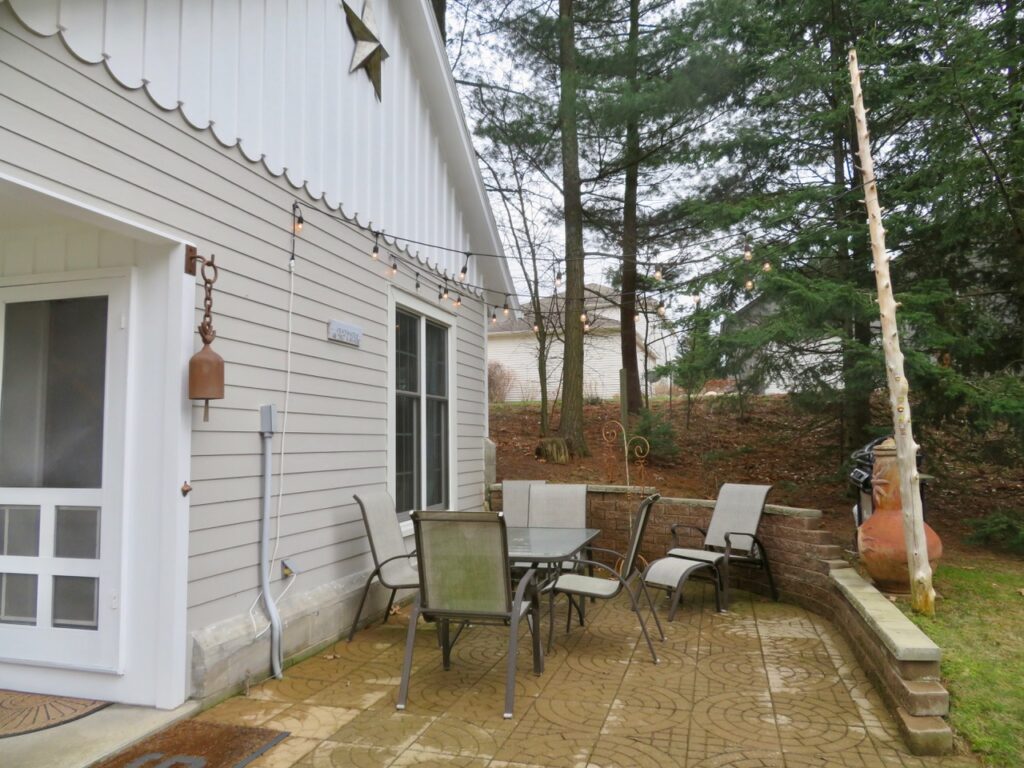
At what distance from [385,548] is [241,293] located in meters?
2.10

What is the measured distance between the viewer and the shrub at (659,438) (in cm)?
1012

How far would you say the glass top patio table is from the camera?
4258 mm

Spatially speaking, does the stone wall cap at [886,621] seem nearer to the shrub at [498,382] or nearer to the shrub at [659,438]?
the shrub at [659,438]

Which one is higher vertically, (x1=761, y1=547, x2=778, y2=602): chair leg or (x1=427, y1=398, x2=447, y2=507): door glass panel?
(x1=427, y1=398, x2=447, y2=507): door glass panel

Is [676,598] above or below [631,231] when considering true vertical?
below

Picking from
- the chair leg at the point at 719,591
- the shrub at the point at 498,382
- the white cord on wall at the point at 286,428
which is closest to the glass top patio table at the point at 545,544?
the chair leg at the point at 719,591

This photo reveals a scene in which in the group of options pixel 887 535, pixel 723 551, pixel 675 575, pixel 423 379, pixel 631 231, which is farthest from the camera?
pixel 631 231

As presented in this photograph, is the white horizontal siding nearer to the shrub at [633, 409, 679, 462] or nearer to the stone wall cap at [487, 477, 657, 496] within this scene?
the stone wall cap at [487, 477, 657, 496]

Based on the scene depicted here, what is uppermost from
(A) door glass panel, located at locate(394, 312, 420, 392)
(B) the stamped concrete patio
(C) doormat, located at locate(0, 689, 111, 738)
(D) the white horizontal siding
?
(D) the white horizontal siding

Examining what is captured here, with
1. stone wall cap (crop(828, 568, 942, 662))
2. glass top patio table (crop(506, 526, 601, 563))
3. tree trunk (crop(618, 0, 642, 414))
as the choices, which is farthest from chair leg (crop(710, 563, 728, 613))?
tree trunk (crop(618, 0, 642, 414))

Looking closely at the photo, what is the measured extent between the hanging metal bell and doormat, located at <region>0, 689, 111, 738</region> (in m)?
1.54

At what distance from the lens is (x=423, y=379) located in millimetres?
6367

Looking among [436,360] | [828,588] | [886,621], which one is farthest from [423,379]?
[886,621]

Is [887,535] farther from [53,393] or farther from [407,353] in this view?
[53,393]
